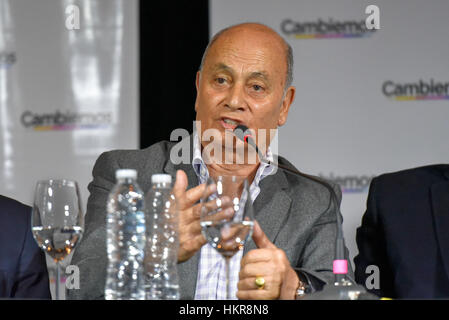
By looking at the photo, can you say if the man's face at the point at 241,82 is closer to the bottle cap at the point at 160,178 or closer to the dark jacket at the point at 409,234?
the dark jacket at the point at 409,234

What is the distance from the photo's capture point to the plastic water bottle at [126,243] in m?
1.87

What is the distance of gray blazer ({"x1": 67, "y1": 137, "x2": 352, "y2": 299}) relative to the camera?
259 centimetres

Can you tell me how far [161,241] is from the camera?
74.5 inches

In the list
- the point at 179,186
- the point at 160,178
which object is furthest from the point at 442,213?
the point at 160,178

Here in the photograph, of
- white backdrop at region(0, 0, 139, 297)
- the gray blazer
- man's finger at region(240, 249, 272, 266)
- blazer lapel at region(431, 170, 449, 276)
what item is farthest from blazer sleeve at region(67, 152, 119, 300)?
white backdrop at region(0, 0, 139, 297)

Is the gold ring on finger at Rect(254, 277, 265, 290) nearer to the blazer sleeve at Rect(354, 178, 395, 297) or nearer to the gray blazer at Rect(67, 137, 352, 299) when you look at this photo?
the gray blazer at Rect(67, 137, 352, 299)

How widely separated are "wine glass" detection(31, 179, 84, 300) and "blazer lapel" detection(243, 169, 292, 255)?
A: 3.05 feet

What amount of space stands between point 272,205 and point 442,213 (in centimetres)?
60

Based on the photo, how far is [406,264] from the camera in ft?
8.88

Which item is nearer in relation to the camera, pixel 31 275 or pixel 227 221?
pixel 227 221

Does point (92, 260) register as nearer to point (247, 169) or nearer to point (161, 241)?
point (161, 241)

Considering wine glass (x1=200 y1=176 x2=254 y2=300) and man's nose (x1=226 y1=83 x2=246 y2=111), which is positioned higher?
man's nose (x1=226 y1=83 x2=246 y2=111)

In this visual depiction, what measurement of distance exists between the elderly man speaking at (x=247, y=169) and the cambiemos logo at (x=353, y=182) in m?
0.91

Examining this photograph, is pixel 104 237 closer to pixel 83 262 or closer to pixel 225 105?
pixel 83 262
